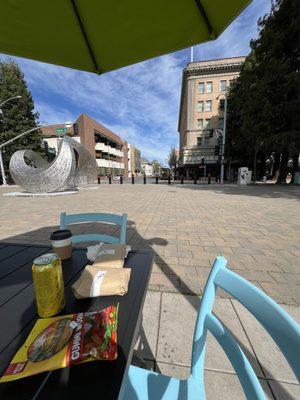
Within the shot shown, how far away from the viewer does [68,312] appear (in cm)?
103

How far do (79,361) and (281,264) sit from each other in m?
3.72

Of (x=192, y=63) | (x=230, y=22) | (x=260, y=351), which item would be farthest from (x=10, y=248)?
(x=192, y=63)

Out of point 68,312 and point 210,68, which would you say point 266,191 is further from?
point 210,68

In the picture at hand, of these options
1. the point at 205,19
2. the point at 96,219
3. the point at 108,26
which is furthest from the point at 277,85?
the point at 96,219

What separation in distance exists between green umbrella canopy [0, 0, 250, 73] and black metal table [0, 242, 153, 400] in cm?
208

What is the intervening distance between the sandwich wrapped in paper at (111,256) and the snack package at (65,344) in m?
0.46

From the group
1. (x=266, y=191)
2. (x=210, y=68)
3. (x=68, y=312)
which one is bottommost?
(x=266, y=191)

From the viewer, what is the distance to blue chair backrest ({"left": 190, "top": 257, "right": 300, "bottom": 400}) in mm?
661

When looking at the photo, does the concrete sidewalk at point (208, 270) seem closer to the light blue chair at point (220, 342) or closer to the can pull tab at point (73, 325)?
the light blue chair at point (220, 342)

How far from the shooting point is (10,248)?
190 centimetres

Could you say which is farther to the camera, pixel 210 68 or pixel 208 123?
pixel 208 123

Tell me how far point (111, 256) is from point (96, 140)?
47360 mm

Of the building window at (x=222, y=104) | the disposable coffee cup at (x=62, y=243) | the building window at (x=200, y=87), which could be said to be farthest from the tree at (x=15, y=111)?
the disposable coffee cup at (x=62, y=243)

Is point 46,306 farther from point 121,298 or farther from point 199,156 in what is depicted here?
point 199,156
